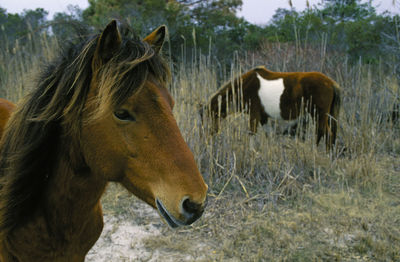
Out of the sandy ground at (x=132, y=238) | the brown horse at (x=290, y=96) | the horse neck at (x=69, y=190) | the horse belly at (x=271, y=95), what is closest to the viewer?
the horse neck at (x=69, y=190)

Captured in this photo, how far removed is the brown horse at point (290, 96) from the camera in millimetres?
4488

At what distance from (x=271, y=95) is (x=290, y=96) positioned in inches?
11.4

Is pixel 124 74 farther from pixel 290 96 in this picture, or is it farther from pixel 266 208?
pixel 290 96

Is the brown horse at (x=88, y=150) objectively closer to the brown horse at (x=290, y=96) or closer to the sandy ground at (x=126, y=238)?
the sandy ground at (x=126, y=238)

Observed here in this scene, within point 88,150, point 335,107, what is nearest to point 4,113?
point 88,150

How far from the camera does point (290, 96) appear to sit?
15.0 feet

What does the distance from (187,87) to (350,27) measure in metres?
11.0

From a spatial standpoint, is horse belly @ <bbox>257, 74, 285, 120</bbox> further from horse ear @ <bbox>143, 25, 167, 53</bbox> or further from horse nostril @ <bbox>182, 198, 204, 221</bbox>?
horse nostril @ <bbox>182, 198, 204, 221</bbox>

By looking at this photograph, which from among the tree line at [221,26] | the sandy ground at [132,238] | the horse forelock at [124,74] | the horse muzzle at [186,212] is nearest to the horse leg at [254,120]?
the sandy ground at [132,238]

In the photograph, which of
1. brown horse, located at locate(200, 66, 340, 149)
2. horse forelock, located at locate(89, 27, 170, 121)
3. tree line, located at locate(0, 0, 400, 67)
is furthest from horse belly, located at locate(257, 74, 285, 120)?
tree line, located at locate(0, 0, 400, 67)

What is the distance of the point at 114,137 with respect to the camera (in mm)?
1049

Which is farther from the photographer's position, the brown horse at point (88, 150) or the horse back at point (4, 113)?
the horse back at point (4, 113)

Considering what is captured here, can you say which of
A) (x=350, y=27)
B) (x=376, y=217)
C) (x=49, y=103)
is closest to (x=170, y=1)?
(x=350, y=27)

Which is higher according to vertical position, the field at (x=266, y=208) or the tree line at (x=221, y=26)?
the tree line at (x=221, y=26)
